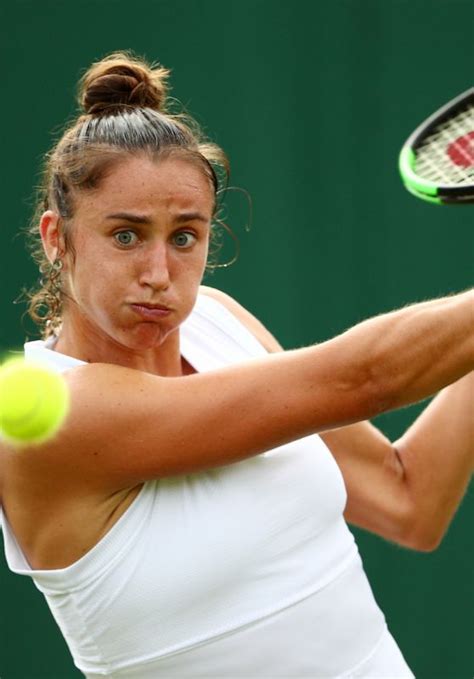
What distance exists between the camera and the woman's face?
166 centimetres

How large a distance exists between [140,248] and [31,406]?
0.81 feet

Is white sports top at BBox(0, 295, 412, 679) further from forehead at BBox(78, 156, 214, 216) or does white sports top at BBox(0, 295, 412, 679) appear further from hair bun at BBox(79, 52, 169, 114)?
hair bun at BBox(79, 52, 169, 114)

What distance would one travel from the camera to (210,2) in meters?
3.30

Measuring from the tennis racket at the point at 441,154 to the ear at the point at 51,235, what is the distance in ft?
1.70

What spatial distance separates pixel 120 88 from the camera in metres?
1.85

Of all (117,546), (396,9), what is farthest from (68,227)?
(396,9)

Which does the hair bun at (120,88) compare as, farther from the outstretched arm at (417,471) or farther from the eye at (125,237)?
the outstretched arm at (417,471)

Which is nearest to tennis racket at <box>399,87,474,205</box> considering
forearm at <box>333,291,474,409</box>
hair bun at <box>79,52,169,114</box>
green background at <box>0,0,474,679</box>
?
forearm at <box>333,291,474,409</box>

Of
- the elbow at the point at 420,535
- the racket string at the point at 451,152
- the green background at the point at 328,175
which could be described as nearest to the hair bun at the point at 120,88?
the racket string at the point at 451,152

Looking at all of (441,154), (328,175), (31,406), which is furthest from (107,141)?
(328,175)

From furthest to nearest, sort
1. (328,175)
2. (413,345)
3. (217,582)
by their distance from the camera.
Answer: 1. (328,175)
2. (217,582)
3. (413,345)

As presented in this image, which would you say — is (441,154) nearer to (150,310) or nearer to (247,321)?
(247,321)

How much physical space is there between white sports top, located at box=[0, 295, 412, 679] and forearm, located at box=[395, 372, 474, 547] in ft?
1.21

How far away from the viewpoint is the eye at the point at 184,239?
1.70 meters
